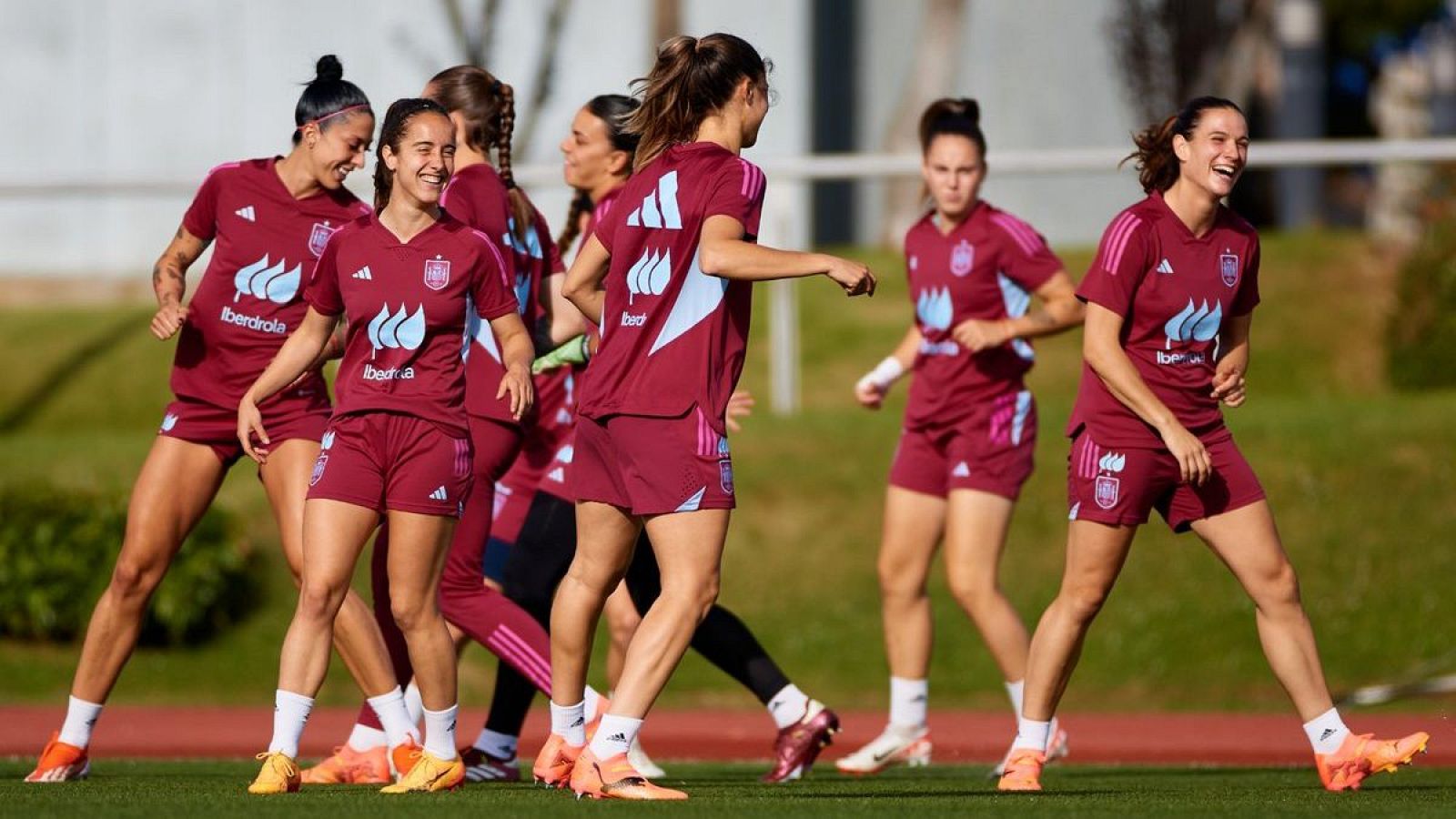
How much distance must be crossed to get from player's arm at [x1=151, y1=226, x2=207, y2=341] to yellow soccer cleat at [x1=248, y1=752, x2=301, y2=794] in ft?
4.78

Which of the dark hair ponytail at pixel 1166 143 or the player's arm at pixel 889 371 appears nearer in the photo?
the dark hair ponytail at pixel 1166 143

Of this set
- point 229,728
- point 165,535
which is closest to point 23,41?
point 229,728

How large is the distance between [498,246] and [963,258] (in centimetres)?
217

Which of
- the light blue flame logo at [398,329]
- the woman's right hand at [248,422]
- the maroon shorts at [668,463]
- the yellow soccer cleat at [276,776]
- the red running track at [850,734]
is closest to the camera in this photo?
the maroon shorts at [668,463]

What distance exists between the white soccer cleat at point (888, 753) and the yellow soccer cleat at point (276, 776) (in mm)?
2668

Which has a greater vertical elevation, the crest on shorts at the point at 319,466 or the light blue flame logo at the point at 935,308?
the light blue flame logo at the point at 935,308

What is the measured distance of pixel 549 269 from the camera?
7594 millimetres

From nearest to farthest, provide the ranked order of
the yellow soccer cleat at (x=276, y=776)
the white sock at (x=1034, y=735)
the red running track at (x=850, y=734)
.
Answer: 1. the yellow soccer cleat at (x=276, y=776)
2. the white sock at (x=1034, y=735)
3. the red running track at (x=850, y=734)

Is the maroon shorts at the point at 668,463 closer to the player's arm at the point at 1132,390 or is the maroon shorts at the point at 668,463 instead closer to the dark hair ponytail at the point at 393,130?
the dark hair ponytail at the point at 393,130

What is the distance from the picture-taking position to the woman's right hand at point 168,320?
704 cm

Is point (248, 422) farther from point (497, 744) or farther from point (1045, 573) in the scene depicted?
point (1045, 573)

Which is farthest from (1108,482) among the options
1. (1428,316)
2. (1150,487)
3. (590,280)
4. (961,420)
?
(1428,316)

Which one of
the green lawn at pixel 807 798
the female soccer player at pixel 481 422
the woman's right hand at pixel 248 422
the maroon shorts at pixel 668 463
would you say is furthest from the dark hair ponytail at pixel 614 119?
the green lawn at pixel 807 798

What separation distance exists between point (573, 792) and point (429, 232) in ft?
5.59
